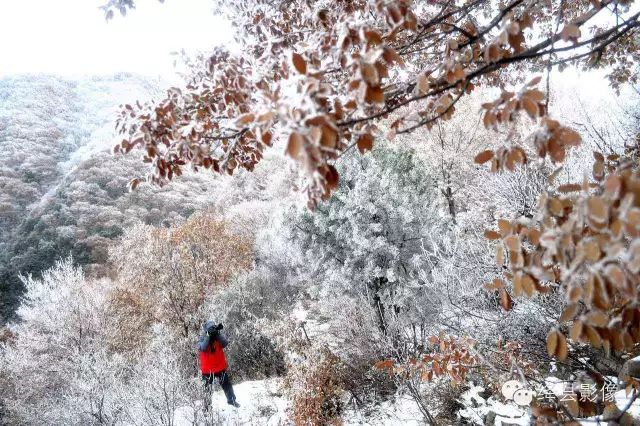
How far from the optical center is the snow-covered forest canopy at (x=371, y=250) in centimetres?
128

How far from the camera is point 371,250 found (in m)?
8.20

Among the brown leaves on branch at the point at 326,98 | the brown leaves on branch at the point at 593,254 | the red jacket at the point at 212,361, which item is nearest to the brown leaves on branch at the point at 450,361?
the brown leaves on branch at the point at 593,254

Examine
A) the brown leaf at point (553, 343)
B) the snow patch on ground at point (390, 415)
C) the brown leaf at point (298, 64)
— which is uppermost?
the brown leaf at point (298, 64)

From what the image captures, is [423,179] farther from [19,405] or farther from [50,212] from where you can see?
[50,212]

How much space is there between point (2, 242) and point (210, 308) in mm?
23706

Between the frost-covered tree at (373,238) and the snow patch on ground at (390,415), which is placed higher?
the frost-covered tree at (373,238)

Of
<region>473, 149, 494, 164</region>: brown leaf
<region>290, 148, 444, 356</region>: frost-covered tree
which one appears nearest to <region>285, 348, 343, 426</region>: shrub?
<region>290, 148, 444, 356</region>: frost-covered tree

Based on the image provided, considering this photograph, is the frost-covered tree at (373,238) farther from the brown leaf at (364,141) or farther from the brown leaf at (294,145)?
the brown leaf at (294,145)

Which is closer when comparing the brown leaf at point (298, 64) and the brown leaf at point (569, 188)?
the brown leaf at point (298, 64)

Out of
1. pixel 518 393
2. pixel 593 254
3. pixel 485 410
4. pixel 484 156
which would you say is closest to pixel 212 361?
pixel 485 410

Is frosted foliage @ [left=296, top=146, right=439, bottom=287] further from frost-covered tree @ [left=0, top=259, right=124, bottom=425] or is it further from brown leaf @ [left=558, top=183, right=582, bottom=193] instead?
brown leaf @ [left=558, top=183, right=582, bottom=193]

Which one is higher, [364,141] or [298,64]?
[298,64]

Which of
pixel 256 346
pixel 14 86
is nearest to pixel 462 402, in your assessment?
pixel 256 346

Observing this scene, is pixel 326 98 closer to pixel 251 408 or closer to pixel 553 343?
pixel 553 343
